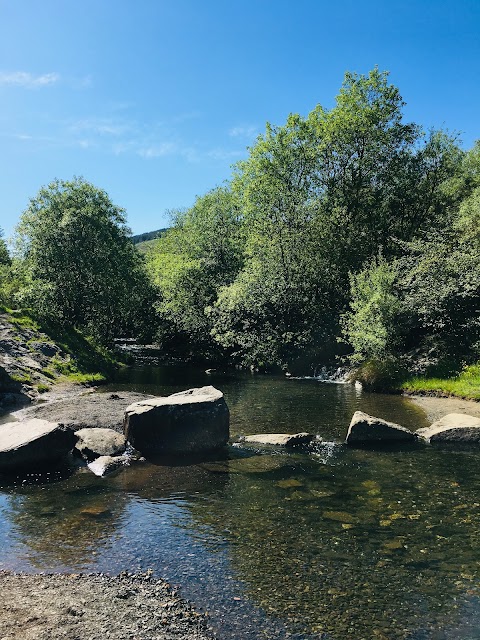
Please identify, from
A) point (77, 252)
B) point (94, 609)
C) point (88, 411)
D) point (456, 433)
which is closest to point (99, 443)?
point (88, 411)

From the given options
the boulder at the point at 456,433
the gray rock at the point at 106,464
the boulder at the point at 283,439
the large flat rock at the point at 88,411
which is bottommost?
the boulder at the point at 456,433

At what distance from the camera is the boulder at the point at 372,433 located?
65.1ft

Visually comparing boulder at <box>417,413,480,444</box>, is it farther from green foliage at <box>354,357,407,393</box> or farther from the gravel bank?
the gravel bank

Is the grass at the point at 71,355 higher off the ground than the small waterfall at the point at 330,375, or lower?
higher

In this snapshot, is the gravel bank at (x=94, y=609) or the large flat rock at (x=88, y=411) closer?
the gravel bank at (x=94, y=609)

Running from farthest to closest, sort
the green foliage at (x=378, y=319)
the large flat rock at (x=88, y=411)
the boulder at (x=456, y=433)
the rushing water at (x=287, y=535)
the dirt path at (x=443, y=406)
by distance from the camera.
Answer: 1. the green foliage at (x=378, y=319)
2. the dirt path at (x=443, y=406)
3. the large flat rock at (x=88, y=411)
4. the boulder at (x=456, y=433)
5. the rushing water at (x=287, y=535)

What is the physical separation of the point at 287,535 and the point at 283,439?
7.96 m

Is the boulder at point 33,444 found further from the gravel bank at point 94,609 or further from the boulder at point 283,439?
the boulder at point 283,439

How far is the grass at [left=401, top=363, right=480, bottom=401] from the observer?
28.0m

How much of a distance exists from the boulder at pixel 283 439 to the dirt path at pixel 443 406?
808 cm

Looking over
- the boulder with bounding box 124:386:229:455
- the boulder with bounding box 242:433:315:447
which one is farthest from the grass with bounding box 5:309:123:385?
the boulder with bounding box 242:433:315:447

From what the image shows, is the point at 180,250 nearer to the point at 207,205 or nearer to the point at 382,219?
the point at 207,205

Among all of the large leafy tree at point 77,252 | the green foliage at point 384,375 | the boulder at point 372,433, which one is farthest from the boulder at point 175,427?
the large leafy tree at point 77,252

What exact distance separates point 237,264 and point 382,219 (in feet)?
54.3
